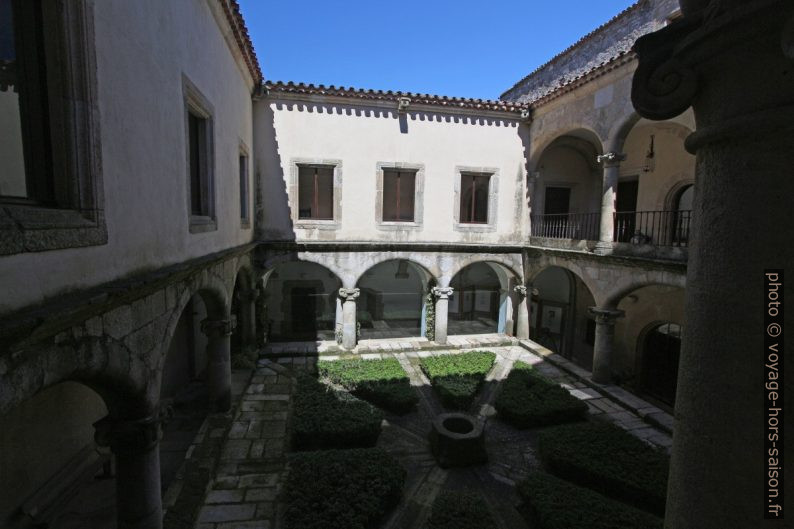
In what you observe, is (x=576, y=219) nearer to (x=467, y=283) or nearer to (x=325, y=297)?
(x=467, y=283)

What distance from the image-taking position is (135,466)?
4.20 m

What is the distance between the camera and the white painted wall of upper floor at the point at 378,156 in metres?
11.8

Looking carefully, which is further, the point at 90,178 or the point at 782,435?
the point at 90,178

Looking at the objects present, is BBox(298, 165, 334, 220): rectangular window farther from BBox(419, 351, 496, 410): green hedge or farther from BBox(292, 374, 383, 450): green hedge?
BBox(292, 374, 383, 450): green hedge

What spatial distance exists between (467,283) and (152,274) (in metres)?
16.0

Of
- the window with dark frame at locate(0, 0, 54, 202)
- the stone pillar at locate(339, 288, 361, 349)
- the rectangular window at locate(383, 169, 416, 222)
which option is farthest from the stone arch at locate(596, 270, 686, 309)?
the window with dark frame at locate(0, 0, 54, 202)

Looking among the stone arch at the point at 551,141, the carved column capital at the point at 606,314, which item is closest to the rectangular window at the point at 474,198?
the stone arch at the point at 551,141

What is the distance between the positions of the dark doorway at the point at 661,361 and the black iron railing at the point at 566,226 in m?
3.44

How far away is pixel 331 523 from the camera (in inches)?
204

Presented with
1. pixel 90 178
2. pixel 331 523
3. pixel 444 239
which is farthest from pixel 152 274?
pixel 444 239

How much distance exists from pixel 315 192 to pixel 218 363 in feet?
19.7

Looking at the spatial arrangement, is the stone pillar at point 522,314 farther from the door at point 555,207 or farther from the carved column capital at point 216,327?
the carved column capital at point 216,327

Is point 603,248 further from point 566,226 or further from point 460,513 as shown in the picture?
point 460,513

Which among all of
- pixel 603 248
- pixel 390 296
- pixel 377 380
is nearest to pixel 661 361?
pixel 603 248
